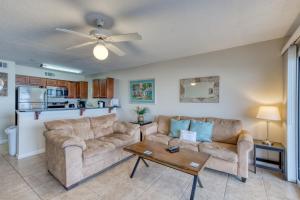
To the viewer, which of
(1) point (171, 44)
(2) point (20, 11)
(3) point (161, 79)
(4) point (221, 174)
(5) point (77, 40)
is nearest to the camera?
(2) point (20, 11)

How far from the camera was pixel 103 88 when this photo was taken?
Result: 5.48 metres

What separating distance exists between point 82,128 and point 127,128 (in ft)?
3.22

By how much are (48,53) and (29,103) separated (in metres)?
2.41

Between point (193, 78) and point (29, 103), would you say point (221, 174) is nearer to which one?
point (193, 78)

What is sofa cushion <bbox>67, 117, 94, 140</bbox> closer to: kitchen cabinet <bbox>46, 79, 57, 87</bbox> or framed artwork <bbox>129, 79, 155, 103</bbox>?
framed artwork <bbox>129, 79, 155, 103</bbox>

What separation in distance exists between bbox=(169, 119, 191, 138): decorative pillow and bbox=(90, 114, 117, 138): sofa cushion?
4.97 feet

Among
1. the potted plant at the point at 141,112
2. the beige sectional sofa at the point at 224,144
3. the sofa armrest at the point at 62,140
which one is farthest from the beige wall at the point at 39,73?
the beige sectional sofa at the point at 224,144

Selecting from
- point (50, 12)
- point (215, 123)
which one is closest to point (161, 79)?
point (215, 123)

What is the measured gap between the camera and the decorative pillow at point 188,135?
3.01 meters

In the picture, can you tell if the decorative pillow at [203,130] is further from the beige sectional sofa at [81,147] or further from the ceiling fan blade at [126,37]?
the ceiling fan blade at [126,37]

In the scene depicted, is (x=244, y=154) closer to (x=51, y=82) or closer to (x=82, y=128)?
(x=82, y=128)

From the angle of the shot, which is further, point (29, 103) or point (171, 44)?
point (29, 103)

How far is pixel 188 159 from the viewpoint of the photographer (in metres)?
2.01

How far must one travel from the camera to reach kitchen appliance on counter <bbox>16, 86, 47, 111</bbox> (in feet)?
15.1
